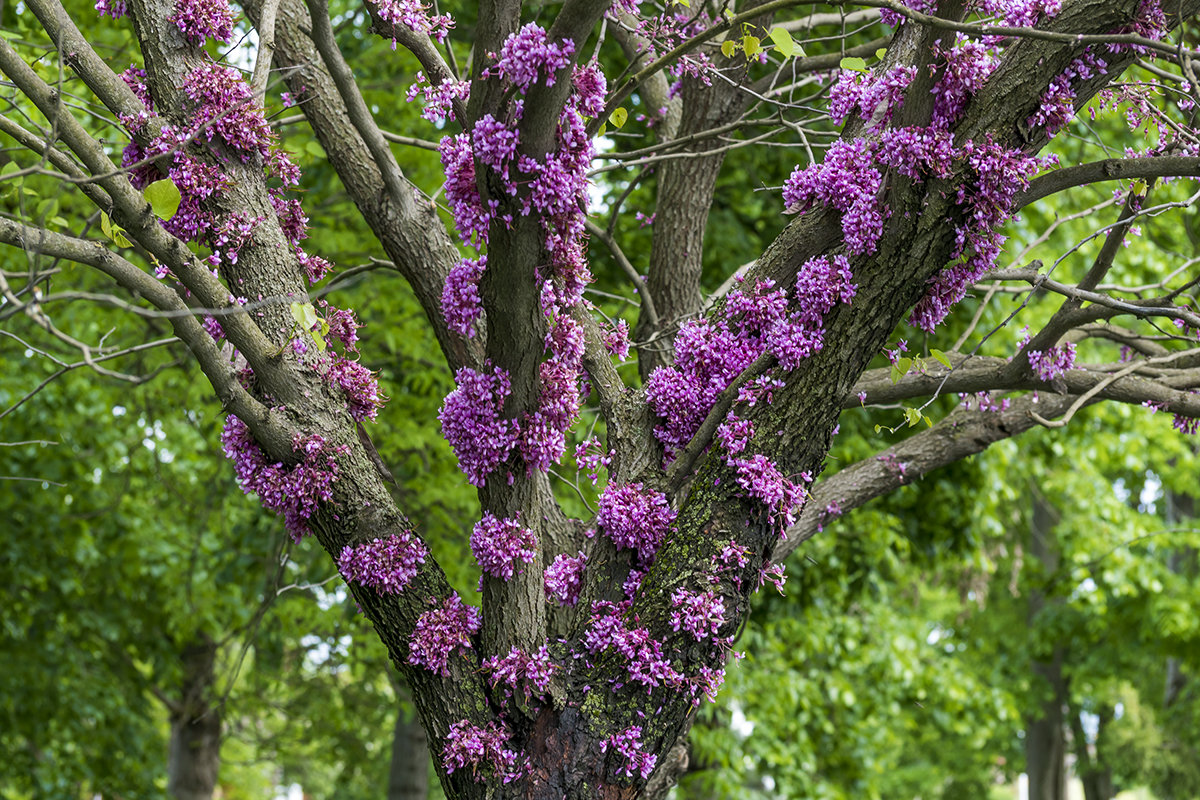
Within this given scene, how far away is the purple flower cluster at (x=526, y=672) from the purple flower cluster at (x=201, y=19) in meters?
2.28

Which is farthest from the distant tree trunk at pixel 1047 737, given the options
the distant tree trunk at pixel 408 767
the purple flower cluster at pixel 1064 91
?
the purple flower cluster at pixel 1064 91

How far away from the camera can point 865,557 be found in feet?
27.0

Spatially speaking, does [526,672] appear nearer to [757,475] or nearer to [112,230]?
[757,475]

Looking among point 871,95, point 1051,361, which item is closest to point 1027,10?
point 871,95

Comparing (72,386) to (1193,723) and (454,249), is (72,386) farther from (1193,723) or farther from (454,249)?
(1193,723)

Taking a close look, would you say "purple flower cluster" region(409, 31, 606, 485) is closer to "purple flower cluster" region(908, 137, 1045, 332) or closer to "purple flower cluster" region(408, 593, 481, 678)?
"purple flower cluster" region(408, 593, 481, 678)

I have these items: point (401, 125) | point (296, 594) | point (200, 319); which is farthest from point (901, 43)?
point (296, 594)

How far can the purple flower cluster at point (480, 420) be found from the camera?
3.05m

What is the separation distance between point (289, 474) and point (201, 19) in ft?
5.08

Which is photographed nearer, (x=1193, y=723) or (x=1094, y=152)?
(x=1094, y=152)

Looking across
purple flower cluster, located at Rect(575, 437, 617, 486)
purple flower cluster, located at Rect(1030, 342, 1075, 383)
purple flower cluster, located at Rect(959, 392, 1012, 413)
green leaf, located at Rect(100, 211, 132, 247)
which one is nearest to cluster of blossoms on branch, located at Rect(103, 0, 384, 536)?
green leaf, located at Rect(100, 211, 132, 247)

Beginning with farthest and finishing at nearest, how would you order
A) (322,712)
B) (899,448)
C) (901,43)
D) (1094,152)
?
1. (322,712)
2. (1094,152)
3. (899,448)
4. (901,43)

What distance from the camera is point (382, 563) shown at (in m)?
3.19

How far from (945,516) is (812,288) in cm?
571
